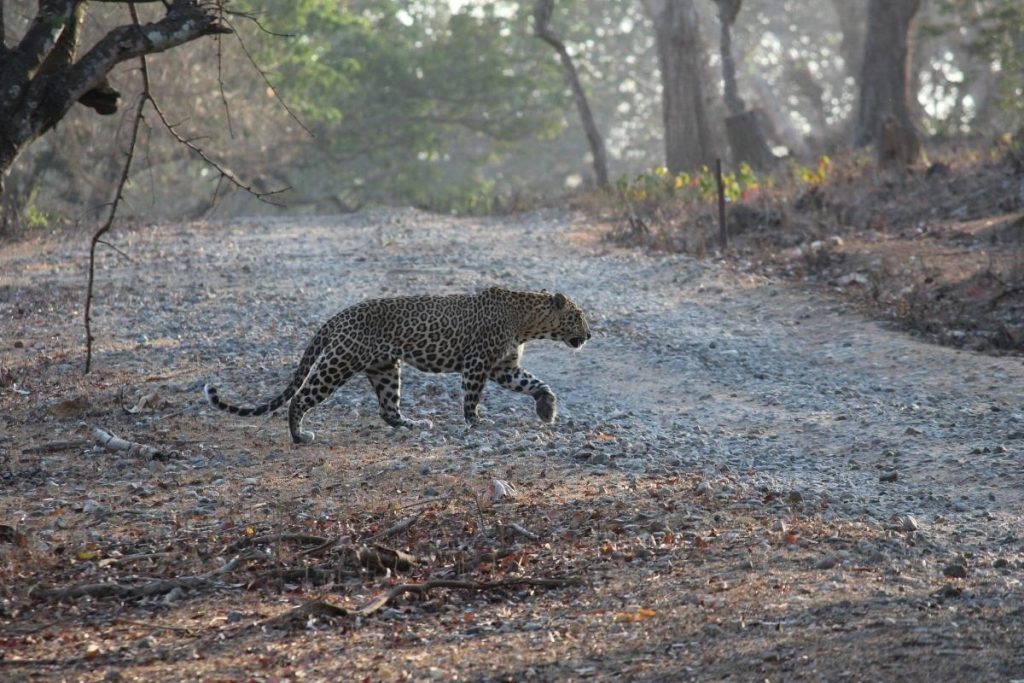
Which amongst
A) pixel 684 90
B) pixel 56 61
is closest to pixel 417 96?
pixel 684 90

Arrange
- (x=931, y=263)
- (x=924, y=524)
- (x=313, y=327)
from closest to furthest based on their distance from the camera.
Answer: (x=924, y=524), (x=313, y=327), (x=931, y=263)

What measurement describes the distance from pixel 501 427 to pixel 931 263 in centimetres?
851

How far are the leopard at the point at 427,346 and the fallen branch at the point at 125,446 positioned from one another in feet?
1.85

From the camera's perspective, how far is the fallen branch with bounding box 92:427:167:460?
35.4 feet

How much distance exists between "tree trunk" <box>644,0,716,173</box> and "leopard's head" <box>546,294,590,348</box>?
18.9m

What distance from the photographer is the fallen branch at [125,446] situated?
10805 mm

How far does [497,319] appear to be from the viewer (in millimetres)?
11750

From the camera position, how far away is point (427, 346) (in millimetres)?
11469

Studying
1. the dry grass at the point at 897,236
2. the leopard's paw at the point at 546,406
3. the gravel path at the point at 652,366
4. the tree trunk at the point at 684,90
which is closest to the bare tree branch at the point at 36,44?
the gravel path at the point at 652,366

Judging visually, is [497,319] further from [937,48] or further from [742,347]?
[937,48]

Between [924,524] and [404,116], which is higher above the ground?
[404,116]

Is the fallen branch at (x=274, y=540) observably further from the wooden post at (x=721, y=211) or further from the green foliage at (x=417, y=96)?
the green foliage at (x=417, y=96)

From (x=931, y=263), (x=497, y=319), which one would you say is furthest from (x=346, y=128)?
(x=497, y=319)

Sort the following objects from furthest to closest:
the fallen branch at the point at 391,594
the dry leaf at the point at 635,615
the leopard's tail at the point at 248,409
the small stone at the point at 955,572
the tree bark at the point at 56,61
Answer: the leopard's tail at the point at 248,409
the tree bark at the point at 56,61
the small stone at the point at 955,572
the fallen branch at the point at 391,594
the dry leaf at the point at 635,615
